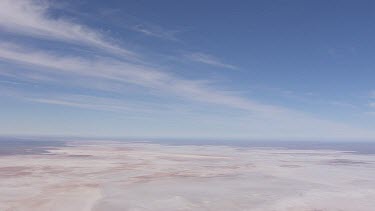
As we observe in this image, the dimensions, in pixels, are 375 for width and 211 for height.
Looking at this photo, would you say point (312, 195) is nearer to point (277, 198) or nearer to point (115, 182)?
point (277, 198)

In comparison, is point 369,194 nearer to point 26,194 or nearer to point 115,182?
point 115,182

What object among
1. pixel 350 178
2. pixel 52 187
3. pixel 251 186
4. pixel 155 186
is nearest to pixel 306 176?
pixel 350 178

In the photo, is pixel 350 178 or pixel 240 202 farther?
pixel 350 178

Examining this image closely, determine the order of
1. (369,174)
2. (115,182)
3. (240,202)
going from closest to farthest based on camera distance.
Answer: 1. (240,202)
2. (115,182)
3. (369,174)

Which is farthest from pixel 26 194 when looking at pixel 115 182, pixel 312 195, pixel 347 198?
pixel 347 198

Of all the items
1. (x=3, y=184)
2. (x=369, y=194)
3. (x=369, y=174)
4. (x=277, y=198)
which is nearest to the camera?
(x=277, y=198)

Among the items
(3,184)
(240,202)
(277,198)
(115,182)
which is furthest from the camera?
(115,182)

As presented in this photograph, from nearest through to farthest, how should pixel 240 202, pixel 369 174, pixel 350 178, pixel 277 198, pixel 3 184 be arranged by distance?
pixel 240 202, pixel 277 198, pixel 3 184, pixel 350 178, pixel 369 174

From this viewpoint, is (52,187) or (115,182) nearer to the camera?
(52,187)

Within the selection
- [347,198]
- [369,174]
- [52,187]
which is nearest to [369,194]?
[347,198]
